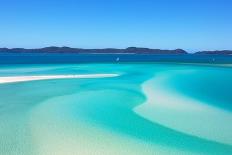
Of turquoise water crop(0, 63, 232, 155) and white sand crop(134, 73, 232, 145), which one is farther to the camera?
white sand crop(134, 73, 232, 145)

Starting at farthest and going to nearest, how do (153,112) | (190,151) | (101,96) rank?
1. (101,96)
2. (153,112)
3. (190,151)

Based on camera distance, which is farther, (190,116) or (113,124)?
(190,116)

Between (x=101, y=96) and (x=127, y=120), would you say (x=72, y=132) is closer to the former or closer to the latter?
(x=127, y=120)

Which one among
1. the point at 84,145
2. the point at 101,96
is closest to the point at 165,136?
the point at 84,145

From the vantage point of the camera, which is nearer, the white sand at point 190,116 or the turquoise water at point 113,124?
the turquoise water at point 113,124

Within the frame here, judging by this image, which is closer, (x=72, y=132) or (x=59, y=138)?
(x=59, y=138)

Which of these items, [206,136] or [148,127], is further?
[148,127]

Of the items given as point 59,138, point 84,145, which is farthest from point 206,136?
point 59,138

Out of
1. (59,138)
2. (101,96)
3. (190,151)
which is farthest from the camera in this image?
(101,96)

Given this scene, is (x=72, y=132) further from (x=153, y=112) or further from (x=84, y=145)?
(x=153, y=112)
